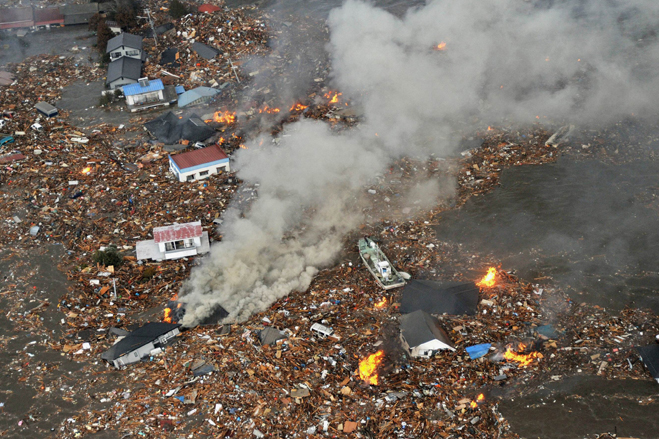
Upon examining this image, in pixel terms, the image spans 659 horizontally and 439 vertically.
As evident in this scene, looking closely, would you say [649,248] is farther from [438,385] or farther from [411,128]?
[411,128]

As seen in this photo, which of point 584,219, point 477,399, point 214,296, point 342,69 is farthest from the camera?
point 342,69

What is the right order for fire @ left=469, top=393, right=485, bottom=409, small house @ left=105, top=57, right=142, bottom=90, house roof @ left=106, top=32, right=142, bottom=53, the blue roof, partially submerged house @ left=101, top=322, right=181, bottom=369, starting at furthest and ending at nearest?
1. house roof @ left=106, top=32, right=142, bottom=53
2. small house @ left=105, top=57, right=142, bottom=90
3. the blue roof
4. partially submerged house @ left=101, top=322, right=181, bottom=369
5. fire @ left=469, top=393, right=485, bottom=409

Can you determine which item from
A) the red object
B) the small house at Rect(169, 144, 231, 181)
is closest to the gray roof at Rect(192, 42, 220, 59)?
the red object

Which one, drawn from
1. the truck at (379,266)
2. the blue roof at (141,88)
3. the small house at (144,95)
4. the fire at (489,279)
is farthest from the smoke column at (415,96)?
the blue roof at (141,88)

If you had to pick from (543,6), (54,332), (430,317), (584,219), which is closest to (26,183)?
(54,332)

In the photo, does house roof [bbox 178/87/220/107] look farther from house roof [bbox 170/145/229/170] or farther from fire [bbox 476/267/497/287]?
fire [bbox 476/267/497/287]
